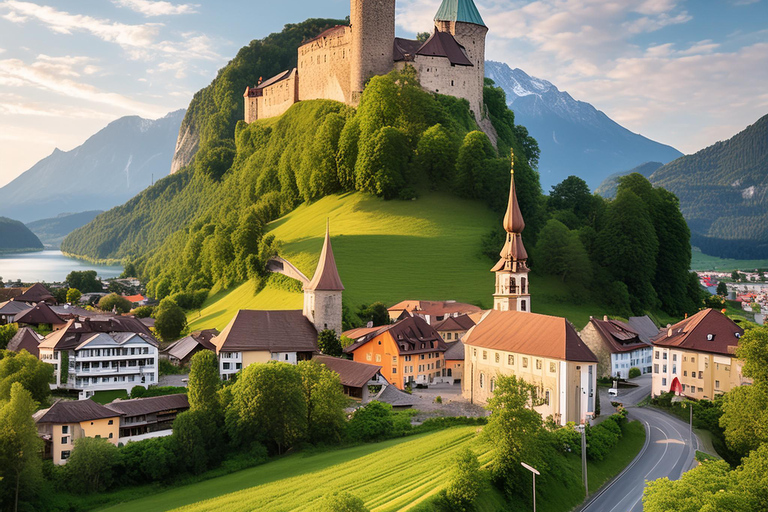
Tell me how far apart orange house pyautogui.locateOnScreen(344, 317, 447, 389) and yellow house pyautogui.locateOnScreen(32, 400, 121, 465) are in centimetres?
2148

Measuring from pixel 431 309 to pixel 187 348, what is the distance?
22.6 metres

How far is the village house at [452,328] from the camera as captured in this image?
64.0 meters

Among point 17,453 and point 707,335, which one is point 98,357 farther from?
point 707,335

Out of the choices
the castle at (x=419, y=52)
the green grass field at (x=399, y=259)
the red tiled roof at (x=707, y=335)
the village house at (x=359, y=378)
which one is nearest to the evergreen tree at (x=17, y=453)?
the village house at (x=359, y=378)

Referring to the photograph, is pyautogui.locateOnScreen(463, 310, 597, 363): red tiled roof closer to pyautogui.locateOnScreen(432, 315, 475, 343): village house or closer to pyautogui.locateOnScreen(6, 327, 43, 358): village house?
pyautogui.locateOnScreen(432, 315, 475, 343): village house

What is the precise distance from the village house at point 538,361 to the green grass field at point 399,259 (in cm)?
1900

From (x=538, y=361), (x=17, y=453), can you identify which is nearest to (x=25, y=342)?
(x=17, y=453)

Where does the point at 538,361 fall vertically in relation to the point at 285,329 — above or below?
below

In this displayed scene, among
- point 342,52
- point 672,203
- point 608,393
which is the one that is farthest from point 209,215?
point 608,393

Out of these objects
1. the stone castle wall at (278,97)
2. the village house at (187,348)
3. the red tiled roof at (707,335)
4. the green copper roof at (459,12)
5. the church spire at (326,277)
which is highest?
the green copper roof at (459,12)

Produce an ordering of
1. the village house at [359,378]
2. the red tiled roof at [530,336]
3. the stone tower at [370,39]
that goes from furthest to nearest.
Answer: the stone tower at [370,39]
the village house at [359,378]
the red tiled roof at [530,336]

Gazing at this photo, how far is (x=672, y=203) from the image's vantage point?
9338cm

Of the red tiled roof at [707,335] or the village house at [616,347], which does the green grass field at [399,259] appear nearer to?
the village house at [616,347]

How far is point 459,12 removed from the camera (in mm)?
101875
